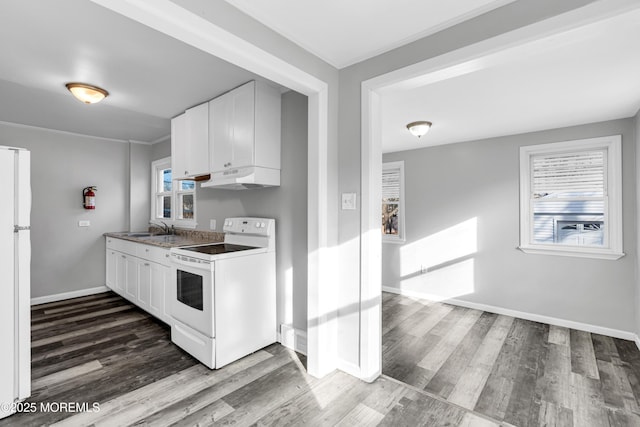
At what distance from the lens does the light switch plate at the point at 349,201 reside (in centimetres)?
231

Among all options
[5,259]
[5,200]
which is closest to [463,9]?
[5,200]

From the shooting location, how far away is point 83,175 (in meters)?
4.59

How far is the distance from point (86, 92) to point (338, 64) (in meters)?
2.31

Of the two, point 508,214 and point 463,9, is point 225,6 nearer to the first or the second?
point 463,9

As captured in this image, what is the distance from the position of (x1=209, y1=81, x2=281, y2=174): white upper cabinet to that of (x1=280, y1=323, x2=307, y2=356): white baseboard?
1.50 metres

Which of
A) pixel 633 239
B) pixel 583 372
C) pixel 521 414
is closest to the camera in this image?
pixel 521 414

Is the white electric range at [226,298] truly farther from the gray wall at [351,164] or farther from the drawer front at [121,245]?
the drawer front at [121,245]

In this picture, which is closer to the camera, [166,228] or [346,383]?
[346,383]

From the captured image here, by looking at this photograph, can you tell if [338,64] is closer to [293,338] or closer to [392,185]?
[293,338]

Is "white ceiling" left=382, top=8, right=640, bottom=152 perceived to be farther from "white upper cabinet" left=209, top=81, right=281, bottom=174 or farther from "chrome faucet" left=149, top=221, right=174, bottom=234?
"chrome faucet" left=149, top=221, right=174, bottom=234

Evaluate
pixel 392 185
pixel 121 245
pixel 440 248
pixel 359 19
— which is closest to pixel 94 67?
pixel 359 19

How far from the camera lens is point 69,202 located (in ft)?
Answer: 14.6

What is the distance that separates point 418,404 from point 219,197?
9.60 feet

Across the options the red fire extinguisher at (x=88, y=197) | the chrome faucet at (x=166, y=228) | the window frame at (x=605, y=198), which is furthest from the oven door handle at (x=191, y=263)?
the window frame at (x=605, y=198)
